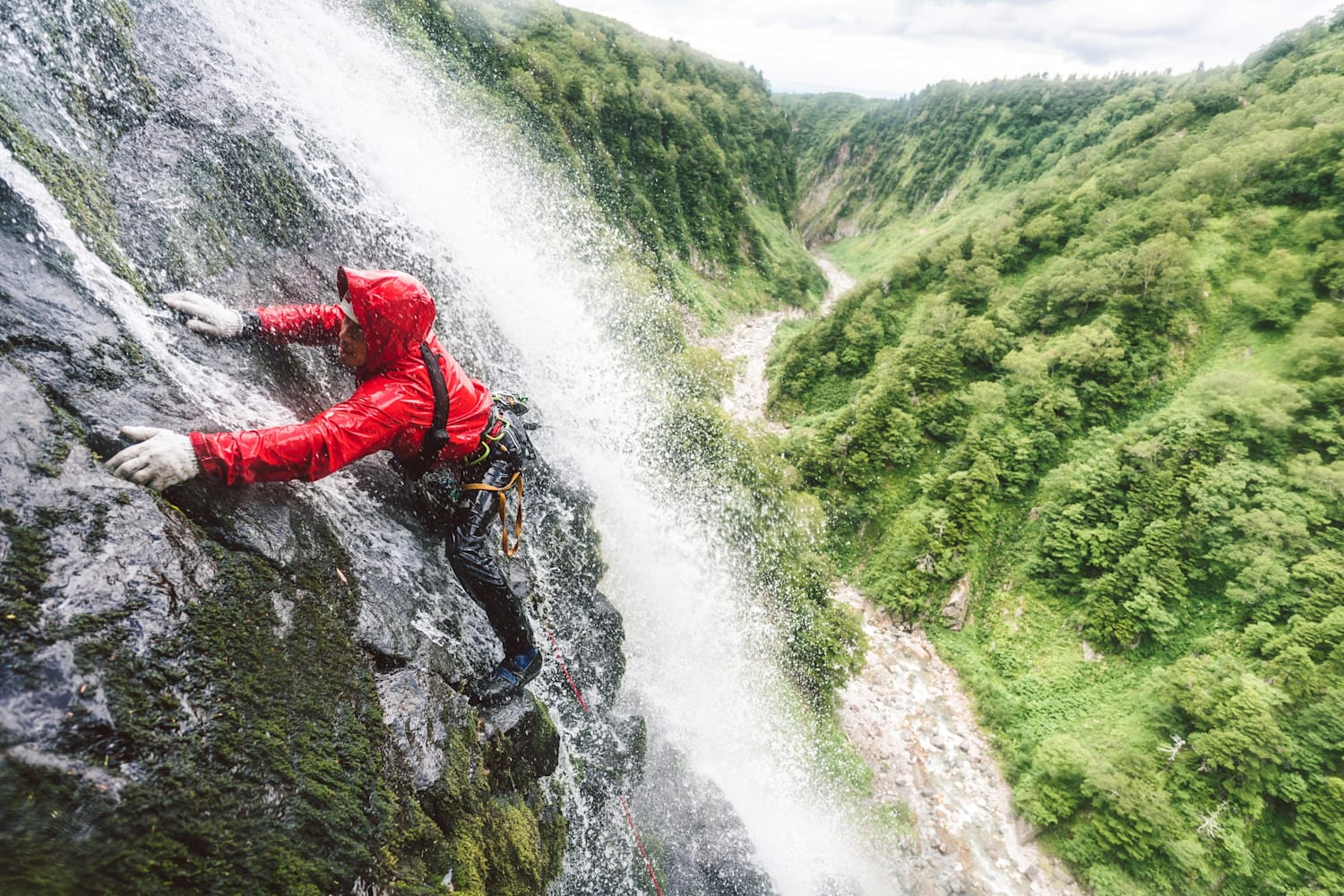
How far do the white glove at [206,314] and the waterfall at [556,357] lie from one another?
294mm

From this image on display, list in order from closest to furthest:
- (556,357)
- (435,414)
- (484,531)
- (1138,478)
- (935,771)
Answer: (435,414) → (484,531) → (556,357) → (935,771) → (1138,478)

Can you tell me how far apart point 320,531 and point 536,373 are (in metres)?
6.69

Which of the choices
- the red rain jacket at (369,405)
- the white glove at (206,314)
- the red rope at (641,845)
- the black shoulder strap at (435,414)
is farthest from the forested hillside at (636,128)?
the red rope at (641,845)

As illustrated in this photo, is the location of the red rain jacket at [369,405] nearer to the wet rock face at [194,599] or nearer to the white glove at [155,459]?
the white glove at [155,459]

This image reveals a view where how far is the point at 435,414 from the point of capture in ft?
15.2

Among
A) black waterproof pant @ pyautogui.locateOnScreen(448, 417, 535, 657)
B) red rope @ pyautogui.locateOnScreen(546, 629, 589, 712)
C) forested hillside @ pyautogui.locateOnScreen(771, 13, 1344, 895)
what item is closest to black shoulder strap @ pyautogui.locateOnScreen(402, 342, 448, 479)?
black waterproof pant @ pyautogui.locateOnScreen(448, 417, 535, 657)

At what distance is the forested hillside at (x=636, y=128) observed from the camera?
44594mm

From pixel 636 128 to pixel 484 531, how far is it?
6338 centimetres

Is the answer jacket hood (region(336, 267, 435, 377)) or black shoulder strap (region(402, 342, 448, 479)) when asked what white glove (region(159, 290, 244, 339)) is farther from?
black shoulder strap (region(402, 342, 448, 479))

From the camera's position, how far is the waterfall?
24.2ft

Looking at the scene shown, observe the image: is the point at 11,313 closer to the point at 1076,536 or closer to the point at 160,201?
the point at 160,201

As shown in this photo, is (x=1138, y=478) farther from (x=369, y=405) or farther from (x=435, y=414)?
(x=369, y=405)

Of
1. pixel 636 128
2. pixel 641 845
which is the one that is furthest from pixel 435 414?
pixel 636 128

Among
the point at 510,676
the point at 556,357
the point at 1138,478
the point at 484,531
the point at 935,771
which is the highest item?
the point at 1138,478
